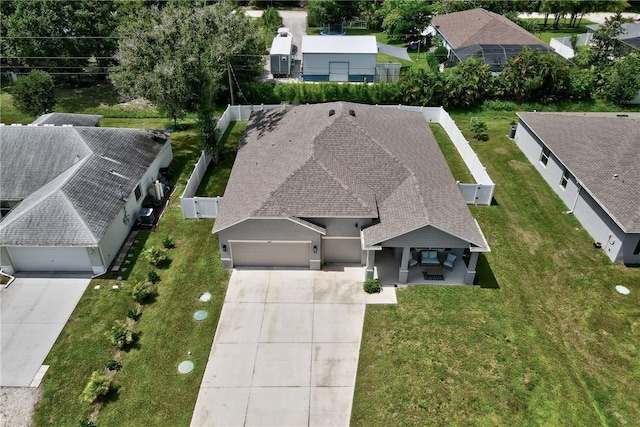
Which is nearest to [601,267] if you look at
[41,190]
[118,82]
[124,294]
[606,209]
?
[606,209]

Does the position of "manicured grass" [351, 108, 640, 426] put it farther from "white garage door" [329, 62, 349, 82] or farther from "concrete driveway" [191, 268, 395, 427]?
"white garage door" [329, 62, 349, 82]

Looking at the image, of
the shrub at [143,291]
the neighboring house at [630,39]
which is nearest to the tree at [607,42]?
the neighboring house at [630,39]

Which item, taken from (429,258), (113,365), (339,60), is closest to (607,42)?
(339,60)

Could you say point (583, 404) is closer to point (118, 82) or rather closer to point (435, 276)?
point (435, 276)

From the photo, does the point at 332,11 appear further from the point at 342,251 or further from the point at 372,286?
the point at 372,286

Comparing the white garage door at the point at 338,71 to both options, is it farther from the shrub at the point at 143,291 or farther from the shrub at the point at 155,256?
the shrub at the point at 143,291

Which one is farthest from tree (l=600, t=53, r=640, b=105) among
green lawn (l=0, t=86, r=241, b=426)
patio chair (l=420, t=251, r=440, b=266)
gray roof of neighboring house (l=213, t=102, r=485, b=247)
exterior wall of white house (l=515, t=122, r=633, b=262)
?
green lawn (l=0, t=86, r=241, b=426)
